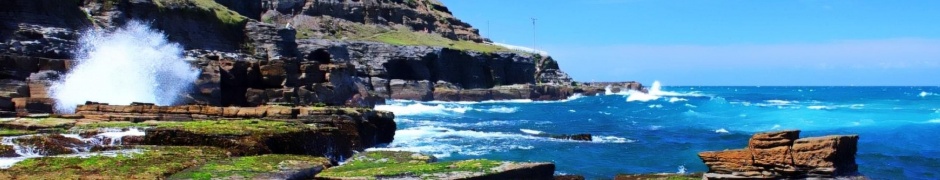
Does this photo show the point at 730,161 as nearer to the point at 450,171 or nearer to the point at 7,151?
the point at 450,171

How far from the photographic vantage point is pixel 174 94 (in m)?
40.2

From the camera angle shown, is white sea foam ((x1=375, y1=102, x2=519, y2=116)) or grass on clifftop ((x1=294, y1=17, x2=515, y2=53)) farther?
grass on clifftop ((x1=294, y1=17, x2=515, y2=53))

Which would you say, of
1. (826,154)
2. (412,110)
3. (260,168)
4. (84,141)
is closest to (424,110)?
(412,110)

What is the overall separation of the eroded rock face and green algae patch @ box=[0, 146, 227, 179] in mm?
10534

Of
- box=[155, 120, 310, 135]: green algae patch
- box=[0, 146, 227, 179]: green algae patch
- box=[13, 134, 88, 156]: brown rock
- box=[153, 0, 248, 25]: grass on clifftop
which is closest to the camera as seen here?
box=[0, 146, 227, 179]: green algae patch

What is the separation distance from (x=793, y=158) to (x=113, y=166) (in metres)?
13.0

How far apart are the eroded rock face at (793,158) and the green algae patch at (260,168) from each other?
812cm

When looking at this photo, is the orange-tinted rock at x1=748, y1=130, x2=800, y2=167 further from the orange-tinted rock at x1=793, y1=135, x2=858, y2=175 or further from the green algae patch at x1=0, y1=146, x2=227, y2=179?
the green algae patch at x1=0, y1=146, x2=227, y2=179

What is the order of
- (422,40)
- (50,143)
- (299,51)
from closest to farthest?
(50,143), (299,51), (422,40)

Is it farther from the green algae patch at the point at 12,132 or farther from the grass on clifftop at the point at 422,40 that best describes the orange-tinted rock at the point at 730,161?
the grass on clifftop at the point at 422,40

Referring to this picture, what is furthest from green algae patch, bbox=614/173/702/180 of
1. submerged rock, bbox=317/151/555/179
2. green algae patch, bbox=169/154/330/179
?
green algae patch, bbox=169/154/330/179

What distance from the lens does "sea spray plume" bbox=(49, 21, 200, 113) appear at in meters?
36.2

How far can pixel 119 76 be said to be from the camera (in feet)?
133

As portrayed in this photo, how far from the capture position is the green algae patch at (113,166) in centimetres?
1320
